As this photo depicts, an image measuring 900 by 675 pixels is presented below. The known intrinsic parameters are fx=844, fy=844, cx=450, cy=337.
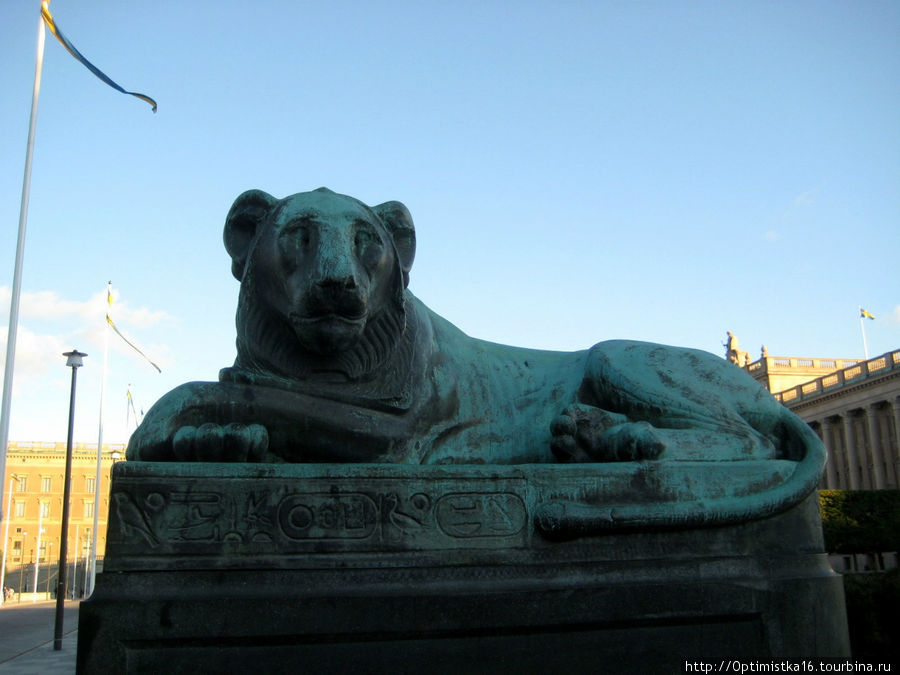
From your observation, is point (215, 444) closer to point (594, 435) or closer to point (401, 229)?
point (401, 229)

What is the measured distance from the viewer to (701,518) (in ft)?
9.64

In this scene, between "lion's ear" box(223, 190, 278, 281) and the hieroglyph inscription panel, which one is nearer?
the hieroglyph inscription panel

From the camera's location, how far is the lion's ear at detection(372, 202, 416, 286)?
341 cm

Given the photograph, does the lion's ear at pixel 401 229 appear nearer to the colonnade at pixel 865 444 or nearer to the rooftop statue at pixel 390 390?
the rooftop statue at pixel 390 390

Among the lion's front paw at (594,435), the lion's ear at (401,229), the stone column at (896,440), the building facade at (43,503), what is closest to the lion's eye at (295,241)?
the lion's ear at (401,229)

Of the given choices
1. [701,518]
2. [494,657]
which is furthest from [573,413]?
[494,657]

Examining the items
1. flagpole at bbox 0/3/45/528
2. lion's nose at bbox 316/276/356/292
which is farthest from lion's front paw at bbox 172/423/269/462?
flagpole at bbox 0/3/45/528

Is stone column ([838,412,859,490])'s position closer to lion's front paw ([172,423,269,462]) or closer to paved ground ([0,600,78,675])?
paved ground ([0,600,78,675])

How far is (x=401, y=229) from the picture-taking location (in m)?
3.43

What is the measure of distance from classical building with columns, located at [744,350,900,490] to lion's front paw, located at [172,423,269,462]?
61620mm

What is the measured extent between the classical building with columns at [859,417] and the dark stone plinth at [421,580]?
2398 inches

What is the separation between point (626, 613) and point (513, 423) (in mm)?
1044

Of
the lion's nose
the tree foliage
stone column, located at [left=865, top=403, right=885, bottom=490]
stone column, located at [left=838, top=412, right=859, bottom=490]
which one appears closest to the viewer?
the lion's nose

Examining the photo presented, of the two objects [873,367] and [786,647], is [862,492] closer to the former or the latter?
[786,647]
